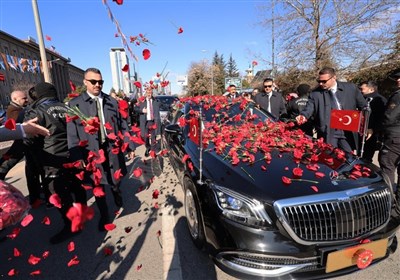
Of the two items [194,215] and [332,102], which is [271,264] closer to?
[194,215]

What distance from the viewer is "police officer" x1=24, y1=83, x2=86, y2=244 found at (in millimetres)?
3158

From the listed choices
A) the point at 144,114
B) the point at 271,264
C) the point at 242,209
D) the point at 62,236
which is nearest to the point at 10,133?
the point at 62,236

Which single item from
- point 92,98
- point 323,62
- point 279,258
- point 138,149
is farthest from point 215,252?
point 323,62

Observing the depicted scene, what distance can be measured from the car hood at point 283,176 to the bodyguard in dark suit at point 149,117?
15.0ft

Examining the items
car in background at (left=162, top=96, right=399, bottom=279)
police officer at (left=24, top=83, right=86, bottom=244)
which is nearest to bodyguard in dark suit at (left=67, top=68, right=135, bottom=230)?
police officer at (left=24, top=83, right=86, bottom=244)

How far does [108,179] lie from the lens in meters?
3.52

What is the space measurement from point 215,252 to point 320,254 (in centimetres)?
79

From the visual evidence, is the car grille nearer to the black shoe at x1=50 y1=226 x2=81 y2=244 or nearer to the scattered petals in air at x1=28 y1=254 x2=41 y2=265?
the scattered petals in air at x1=28 y1=254 x2=41 y2=265

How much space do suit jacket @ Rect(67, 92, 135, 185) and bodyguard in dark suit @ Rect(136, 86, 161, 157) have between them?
3315mm

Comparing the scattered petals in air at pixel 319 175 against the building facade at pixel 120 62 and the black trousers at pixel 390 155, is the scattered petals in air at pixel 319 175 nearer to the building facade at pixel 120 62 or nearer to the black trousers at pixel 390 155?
the black trousers at pixel 390 155

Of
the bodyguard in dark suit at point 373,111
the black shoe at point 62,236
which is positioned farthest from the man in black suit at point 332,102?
the black shoe at point 62,236

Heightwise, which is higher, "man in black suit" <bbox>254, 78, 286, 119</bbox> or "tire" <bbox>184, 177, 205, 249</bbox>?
"man in black suit" <bbox>254, 78, 286, 119</bbox>

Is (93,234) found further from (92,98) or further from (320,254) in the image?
(320,254)

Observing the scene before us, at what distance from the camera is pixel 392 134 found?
3279 millimetres
